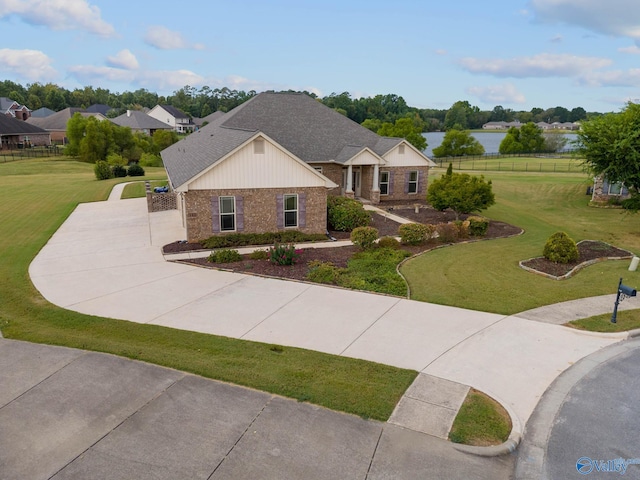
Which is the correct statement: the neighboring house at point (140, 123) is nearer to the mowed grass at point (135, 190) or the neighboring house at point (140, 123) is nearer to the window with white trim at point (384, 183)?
the mowed grass at point (135, 190)

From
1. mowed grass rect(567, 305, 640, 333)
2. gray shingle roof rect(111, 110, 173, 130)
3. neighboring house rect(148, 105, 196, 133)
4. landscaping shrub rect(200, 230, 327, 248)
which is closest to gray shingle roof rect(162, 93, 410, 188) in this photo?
landscaping shrub rect(200, 230, 327, 248)

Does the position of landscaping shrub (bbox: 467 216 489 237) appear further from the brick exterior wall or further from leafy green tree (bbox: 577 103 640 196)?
the brick exterior wall

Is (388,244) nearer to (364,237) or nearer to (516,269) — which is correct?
(364,237)

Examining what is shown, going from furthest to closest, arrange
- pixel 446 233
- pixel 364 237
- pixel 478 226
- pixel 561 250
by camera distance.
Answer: pixel 478 226 < pixel 446 233 < pixel 364 237 < pixel 561 250

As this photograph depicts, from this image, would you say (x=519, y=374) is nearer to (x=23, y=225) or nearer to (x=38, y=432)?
(x=38, y=432)

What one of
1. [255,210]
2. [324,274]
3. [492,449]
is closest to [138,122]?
[255,210]

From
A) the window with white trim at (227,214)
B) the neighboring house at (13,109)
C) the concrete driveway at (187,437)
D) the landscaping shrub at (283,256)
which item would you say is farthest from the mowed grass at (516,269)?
the neighboring house at (13,109)
